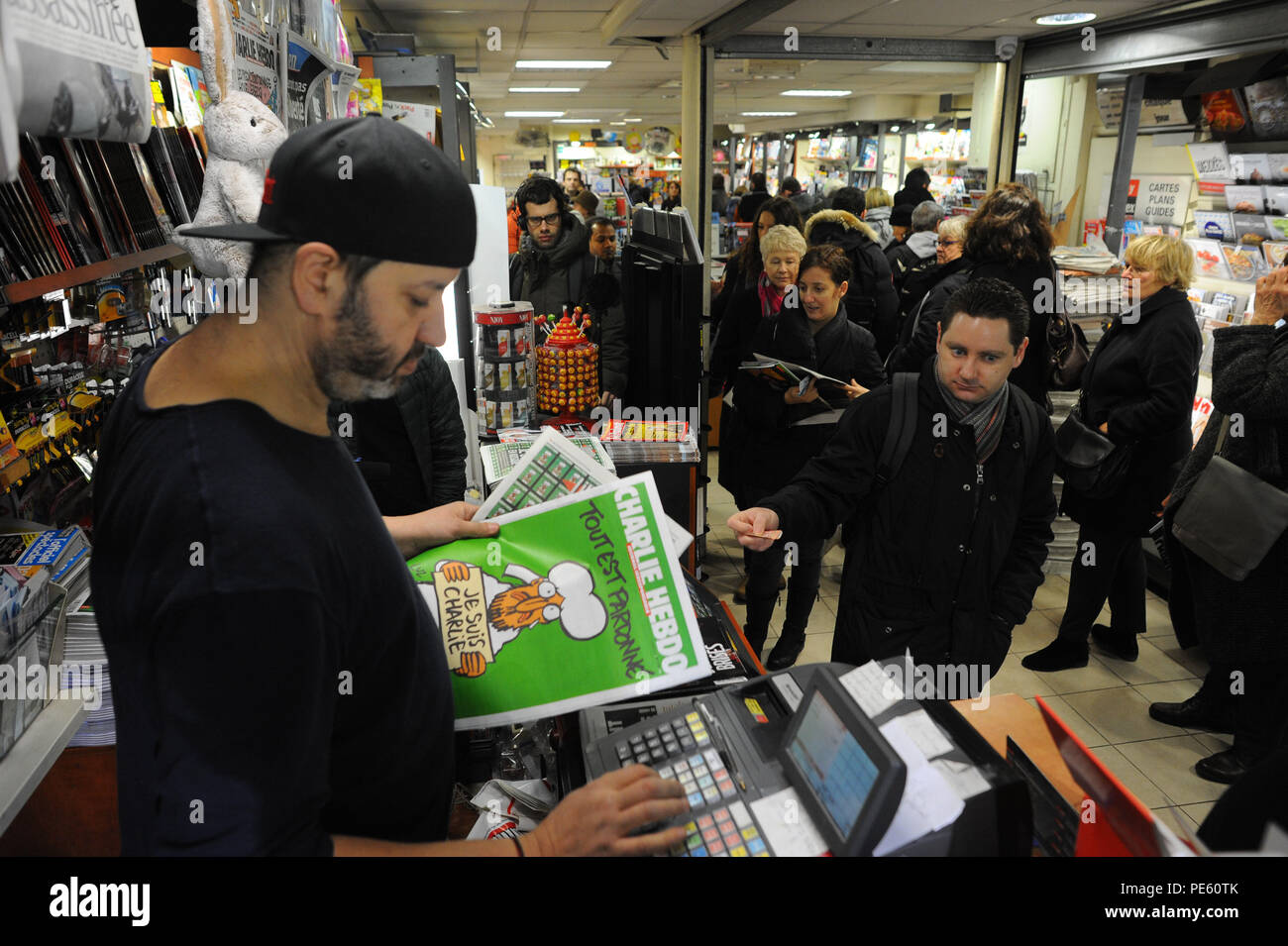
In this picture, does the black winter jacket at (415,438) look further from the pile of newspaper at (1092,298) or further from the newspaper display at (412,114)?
the pile of newspaper at (1092,298)

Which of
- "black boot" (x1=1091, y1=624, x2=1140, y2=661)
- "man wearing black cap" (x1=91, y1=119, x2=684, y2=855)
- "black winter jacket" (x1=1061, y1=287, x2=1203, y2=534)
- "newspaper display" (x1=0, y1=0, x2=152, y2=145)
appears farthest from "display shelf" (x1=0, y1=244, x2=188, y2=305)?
"black boot" (x1=1091, y1=624, x2=1140, y2=661)

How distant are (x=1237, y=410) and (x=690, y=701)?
2.62m

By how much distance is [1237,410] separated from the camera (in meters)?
2.87

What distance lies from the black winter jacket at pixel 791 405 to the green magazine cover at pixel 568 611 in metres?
2.45

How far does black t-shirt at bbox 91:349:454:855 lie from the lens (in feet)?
2.61

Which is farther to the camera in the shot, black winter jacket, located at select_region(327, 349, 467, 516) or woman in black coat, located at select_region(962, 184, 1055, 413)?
woman in black coat, located at select_region(962, 184, 1055, 413)

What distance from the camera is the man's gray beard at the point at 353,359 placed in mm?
910

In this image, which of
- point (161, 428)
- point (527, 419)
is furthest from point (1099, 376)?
point (161, 428)

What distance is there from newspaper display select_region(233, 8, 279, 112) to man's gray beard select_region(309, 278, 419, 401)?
1.06m

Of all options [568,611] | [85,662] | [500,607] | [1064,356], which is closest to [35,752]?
[85,662]

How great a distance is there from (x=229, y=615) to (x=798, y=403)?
309 centimetres

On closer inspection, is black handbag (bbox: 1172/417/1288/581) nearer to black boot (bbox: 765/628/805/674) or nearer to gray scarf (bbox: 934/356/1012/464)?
gray scarf (bbox: 934/356/1012/464)

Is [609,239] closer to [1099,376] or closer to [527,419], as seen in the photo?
Answer: [527,419]

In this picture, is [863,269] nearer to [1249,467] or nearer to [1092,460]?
[1092,460]
